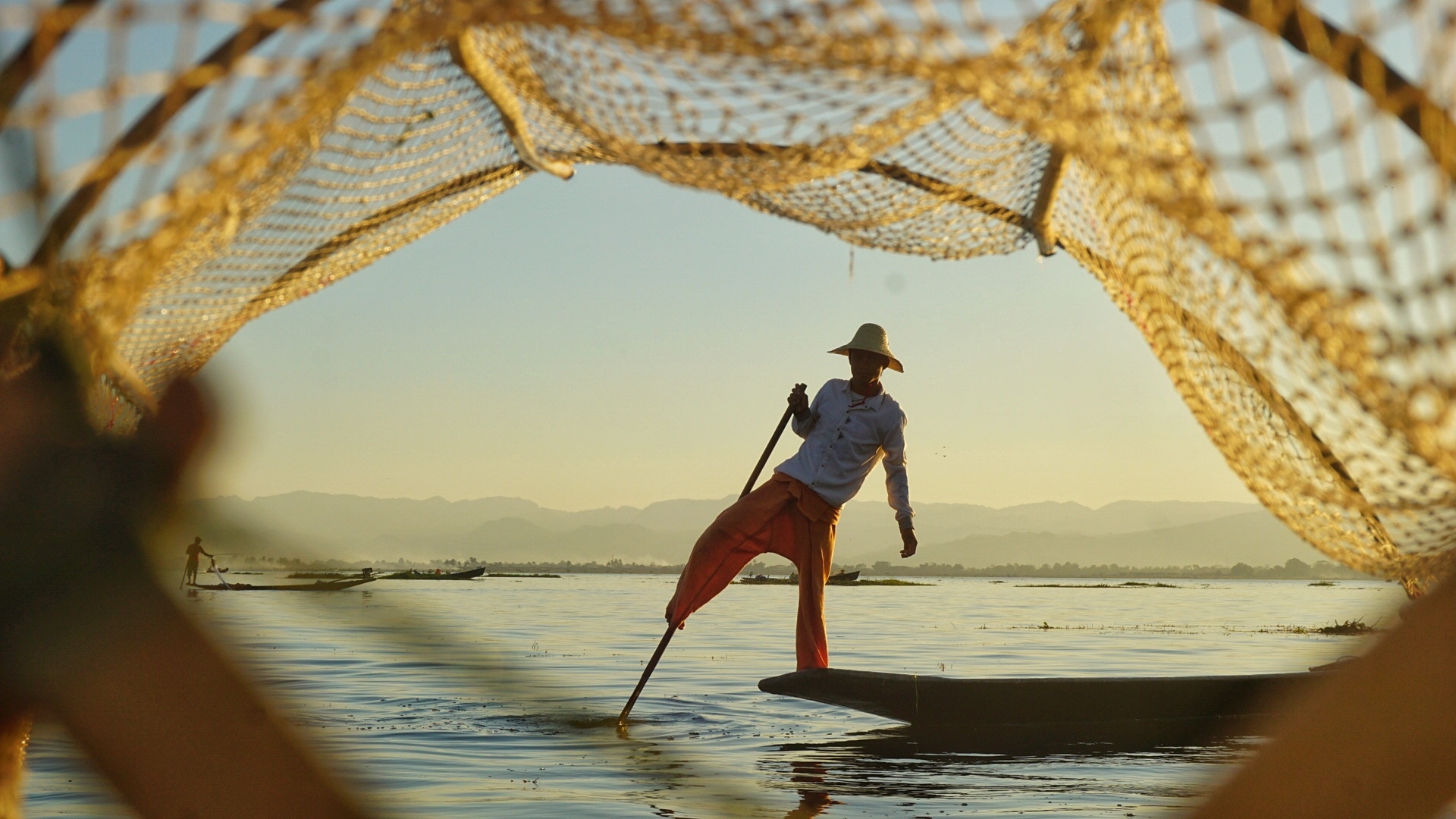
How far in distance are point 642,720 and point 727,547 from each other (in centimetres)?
125

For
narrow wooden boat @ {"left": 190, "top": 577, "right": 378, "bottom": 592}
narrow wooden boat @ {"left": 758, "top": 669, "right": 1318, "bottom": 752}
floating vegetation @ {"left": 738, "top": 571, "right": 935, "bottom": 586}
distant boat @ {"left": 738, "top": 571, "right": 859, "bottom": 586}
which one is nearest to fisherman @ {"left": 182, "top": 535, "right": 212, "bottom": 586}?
narrow wooden boat @ {"left": 190, "top": 577, "right": 378, "bottom": 592}

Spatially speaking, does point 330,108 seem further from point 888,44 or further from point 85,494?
point 85,494

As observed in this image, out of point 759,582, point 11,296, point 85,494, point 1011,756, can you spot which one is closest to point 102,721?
point 85,494

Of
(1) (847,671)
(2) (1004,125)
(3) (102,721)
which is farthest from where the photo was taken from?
(1) (847,671)

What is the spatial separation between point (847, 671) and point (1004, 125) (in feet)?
11.7

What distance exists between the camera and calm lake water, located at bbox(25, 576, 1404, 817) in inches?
31.3

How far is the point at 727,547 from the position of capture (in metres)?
6.45

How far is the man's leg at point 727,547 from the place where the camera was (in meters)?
6.36

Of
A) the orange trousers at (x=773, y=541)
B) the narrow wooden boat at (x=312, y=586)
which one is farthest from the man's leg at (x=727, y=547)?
the narrow wooden boat at (x=312, y=586)

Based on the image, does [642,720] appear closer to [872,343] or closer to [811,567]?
[811,567]

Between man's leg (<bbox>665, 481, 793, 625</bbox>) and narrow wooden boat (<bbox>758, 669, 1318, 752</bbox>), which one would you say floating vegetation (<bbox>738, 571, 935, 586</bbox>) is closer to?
narrow wooden boat (<bbox>758, 669, 1318, 752</bbox>)

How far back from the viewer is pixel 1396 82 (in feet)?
5.04

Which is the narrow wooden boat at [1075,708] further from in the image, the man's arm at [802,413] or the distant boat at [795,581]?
the distant boat at [795,581]

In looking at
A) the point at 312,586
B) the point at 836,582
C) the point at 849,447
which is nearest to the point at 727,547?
the point at 849,447
